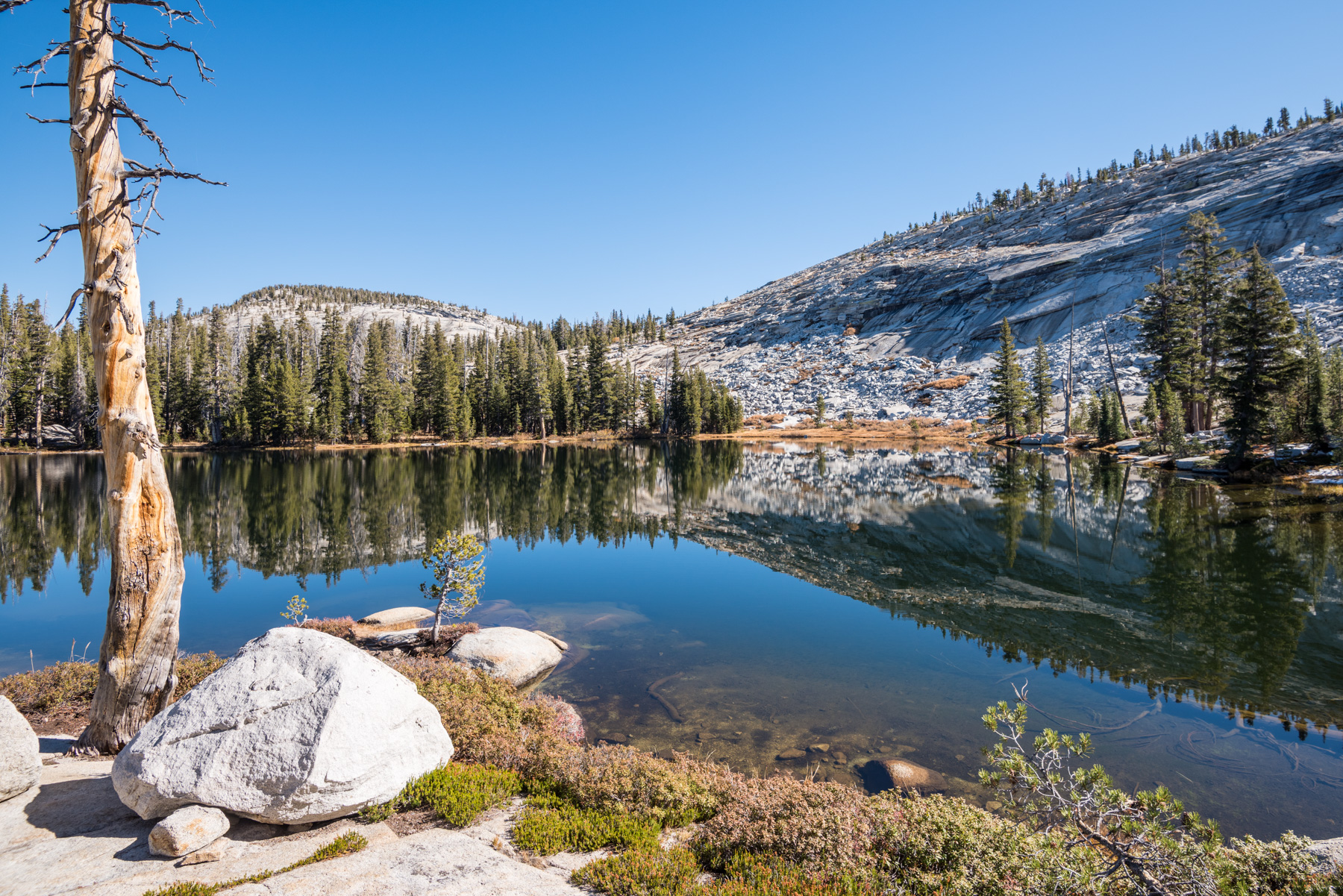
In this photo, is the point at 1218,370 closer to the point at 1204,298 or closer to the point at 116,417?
the point at 1204,298

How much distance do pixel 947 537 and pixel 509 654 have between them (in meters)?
19.1

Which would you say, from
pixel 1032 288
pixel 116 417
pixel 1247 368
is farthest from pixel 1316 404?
pixel 1032 288

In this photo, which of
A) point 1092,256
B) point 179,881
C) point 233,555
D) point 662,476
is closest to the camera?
point 179,881

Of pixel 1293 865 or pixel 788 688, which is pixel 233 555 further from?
pixel 1293 865

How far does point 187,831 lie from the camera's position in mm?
5035

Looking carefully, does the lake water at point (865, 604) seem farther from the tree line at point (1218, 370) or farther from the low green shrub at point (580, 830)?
the tree line at point (1218, 370)

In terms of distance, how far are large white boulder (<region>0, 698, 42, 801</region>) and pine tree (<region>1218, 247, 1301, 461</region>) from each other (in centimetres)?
4821

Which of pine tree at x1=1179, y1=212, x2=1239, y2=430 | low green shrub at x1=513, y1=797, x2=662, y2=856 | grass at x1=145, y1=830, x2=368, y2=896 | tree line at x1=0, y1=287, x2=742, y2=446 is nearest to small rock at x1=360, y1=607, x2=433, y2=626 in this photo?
grass at x1=145, y1=830, x2=368, y2=896

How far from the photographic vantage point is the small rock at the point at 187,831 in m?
4.96

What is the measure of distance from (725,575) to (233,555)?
18092mm

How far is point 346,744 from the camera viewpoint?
5723 mm

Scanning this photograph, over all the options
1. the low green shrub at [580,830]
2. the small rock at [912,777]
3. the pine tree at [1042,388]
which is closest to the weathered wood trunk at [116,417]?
the low green shrub at [580,830]

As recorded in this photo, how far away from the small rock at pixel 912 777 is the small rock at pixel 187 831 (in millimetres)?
7832

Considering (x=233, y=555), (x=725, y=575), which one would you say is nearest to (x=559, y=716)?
(x=725, y=575)
